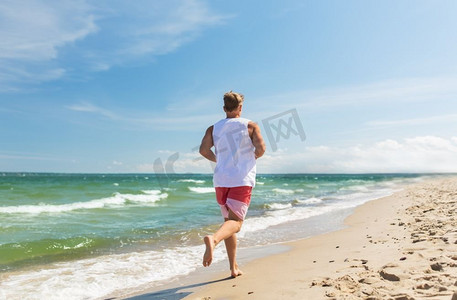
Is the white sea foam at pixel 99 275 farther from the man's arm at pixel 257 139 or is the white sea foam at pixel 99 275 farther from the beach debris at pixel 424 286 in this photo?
the beach debris at pixel 424 286

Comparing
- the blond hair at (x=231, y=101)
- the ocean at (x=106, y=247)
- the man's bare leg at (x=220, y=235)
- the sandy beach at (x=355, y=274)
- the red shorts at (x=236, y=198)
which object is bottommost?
the ocean at (x=106, y=247)

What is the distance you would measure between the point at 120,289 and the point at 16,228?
6792 mm

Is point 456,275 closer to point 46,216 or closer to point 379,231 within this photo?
point 379,231

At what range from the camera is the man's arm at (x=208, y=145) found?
13.6 ft

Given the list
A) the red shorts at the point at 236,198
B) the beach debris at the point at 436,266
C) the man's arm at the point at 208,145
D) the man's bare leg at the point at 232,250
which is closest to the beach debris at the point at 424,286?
the beach debris at the point at 436,266

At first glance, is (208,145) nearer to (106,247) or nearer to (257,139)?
(257,139)

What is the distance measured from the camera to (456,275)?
312 centimetres

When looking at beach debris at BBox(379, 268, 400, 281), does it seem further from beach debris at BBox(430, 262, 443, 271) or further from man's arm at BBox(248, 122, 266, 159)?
man's arm at BBox(248, 122, 266, 159)

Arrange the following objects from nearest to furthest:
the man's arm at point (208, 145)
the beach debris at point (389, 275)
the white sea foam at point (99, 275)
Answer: the beach debris at point (389, 275) < the man's arm at point (208, 145) < the white sea foam at point (99, 275)

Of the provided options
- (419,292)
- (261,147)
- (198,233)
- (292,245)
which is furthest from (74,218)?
(419,292)

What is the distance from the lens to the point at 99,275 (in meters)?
5.02

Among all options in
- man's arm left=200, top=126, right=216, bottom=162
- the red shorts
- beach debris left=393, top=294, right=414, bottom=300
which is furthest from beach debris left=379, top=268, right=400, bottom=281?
man's arm left=200, top=126, right=216, bottom=162

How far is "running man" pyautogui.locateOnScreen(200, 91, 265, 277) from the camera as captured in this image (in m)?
3.91

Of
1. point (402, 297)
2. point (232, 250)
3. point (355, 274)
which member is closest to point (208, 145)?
point (232, 250)
